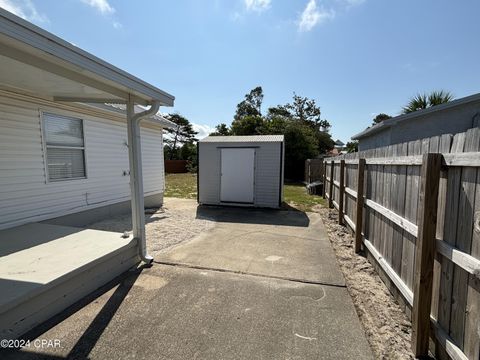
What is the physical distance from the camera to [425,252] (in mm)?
2064

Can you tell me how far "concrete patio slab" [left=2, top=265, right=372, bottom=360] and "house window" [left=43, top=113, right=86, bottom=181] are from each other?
11.1 ft

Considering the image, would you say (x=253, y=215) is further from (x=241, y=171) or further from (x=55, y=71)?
(x=55, y=71)

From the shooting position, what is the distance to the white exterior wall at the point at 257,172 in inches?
327

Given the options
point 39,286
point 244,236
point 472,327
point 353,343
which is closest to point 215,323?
point 353,343

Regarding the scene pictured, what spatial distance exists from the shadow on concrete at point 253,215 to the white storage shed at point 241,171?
0.35 meters

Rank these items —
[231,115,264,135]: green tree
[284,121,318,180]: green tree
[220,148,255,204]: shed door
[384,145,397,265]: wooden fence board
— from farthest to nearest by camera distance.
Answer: [231,115,264,135]: green tree → [284,121,318,180]: green tree → [220,148,255,204]: shed door → [384,145,397,265]: wooden fence board

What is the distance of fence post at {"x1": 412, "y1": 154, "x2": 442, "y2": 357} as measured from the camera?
202cm

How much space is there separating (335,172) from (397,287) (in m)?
5.46

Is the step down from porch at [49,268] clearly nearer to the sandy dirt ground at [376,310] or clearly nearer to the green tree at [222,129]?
the sandy dirt ground at [376,310]

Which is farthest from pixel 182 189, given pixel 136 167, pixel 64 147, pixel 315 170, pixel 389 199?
pixel 389 199

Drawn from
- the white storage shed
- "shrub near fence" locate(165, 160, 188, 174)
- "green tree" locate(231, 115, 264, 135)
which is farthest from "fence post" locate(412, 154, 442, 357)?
"shrub near fence" locate(165, 160, 188, 174)

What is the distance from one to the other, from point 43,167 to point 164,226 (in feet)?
8.66

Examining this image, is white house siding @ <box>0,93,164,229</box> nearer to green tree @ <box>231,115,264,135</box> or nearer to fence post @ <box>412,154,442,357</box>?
fence post @ <box>412,154,442,357</box>

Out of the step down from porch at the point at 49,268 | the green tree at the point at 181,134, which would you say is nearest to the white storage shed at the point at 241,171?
the step down from porch at the point at 49,268
